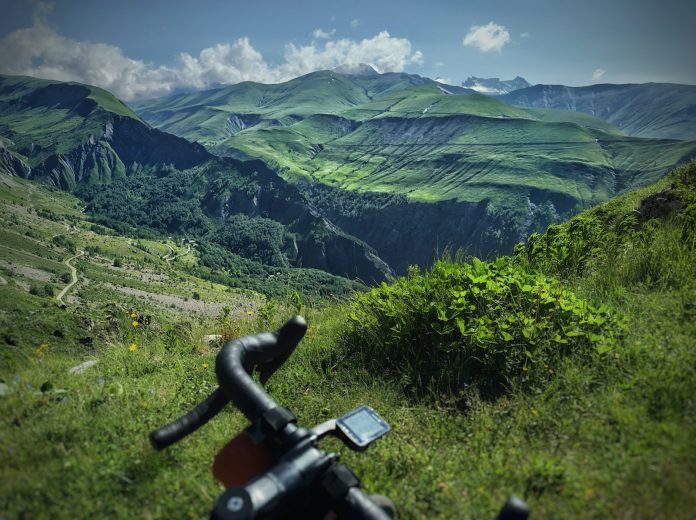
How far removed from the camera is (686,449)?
10.4ft

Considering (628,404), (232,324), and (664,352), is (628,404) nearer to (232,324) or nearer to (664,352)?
(664,352)

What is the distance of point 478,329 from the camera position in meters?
5.63

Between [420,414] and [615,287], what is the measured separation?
3860 millimetres

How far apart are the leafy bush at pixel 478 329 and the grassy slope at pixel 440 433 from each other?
1.03 feet

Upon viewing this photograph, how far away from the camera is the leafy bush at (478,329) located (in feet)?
17.0

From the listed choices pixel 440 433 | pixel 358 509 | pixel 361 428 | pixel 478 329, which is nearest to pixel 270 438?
pixel 361 428

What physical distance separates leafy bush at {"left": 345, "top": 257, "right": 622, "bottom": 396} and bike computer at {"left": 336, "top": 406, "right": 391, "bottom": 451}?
270 cm

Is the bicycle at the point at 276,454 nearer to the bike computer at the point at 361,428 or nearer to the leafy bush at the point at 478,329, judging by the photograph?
the bike computer at the point at 361,428

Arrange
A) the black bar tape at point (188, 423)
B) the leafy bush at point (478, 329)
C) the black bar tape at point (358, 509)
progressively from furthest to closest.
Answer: the leafy bush at point (478, 329) → the black bar tape at point (188, 423) → the black bar tape at point (358, 509)

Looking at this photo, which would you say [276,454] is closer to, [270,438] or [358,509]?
[270,438]

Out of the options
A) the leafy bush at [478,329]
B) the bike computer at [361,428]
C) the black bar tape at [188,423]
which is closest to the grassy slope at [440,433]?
the leafy bush at [478,329]

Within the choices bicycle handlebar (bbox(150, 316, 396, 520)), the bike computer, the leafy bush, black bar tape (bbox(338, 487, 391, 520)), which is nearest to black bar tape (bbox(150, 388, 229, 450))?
bicycle handlebar (bbox(150, 316, 396, 520))

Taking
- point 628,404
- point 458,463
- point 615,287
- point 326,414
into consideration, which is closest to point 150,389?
point 326,414

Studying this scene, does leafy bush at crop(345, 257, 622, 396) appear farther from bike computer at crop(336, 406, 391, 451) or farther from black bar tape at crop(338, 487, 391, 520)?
black bar tape at crop(338, 487, 391, 520)
